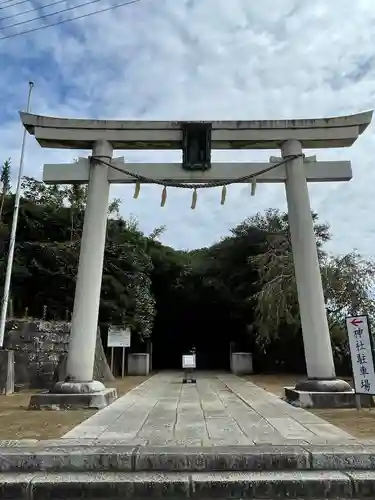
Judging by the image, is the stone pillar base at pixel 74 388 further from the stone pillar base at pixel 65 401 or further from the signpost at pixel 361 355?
the signpost at pixel 361 355

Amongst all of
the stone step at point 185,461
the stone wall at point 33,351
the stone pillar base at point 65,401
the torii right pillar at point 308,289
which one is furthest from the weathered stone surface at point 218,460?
the stone wall at point 33,351

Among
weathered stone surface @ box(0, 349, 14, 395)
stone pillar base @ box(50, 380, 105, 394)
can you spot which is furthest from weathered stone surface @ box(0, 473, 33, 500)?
weathered stone surface @ box(0, 349, 14, 395)

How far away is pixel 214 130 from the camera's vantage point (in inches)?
327

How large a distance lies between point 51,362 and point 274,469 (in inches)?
374

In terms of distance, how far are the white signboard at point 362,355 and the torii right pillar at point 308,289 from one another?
789 millimetres

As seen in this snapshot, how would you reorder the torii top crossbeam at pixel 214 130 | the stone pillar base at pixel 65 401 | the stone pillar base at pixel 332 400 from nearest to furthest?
1. the stone pillar base at pixel 65 401
2. the stone pillar base at pixel 332 400
3. the torii top crossbeam at pixel 214 130

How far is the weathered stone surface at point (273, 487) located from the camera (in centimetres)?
342

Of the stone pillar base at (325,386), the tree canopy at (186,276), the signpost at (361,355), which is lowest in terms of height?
the stone pillar base at (325,386)

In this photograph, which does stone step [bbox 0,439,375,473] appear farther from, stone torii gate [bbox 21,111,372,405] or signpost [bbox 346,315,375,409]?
stone torii gate [bbox 21,111,372,405]

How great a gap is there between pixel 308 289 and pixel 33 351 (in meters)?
7.72

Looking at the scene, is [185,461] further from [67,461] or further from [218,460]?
[67,461]

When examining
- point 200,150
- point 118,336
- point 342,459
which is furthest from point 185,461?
point 118,336

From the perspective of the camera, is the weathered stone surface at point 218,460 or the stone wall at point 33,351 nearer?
the weathered stone surface at point 218,460

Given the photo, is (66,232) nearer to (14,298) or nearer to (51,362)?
(14,298)
